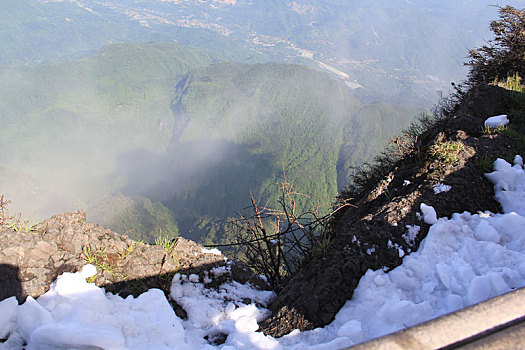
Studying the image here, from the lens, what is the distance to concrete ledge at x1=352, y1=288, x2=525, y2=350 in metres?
1.59

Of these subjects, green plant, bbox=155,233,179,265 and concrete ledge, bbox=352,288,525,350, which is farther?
green plant, bbox=155,233,179,265

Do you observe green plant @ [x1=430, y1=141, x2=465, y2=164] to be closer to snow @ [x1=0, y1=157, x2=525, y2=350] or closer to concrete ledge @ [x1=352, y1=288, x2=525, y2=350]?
snow @ [x1=0, y1=157, x2=525, y2=350]

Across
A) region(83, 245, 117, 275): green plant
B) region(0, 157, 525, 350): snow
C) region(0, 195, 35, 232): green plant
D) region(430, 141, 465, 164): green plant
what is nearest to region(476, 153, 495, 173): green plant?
region(430, 141, 465, 164): green plant

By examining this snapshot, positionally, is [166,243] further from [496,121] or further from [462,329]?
[496,121]

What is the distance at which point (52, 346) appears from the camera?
2.18 meters

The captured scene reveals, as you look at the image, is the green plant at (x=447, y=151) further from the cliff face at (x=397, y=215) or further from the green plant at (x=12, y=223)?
the green plant at (x=12, y=223)

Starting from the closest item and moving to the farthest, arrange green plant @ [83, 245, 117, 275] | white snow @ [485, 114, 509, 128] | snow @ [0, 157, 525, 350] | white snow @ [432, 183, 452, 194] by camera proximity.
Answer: snow @ [0, 157, 525, 350]
green plant @ [83, 245, 117, 275]
white snow @ [432, 183, 452, 194]
white snow @ [485, 114, 509, 128]

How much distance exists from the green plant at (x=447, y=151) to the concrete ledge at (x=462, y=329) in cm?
246

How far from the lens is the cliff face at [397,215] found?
275 cm

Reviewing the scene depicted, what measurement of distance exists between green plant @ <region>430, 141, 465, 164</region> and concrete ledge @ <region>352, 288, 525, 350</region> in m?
2.46

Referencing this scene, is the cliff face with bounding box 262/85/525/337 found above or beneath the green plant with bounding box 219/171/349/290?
above

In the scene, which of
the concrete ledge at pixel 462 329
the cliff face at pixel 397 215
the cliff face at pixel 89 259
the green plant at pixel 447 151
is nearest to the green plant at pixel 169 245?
the cliff face at pixel 89 259

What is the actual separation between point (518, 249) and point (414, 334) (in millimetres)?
1775

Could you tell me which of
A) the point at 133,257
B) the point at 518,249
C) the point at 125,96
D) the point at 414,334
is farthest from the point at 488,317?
the point at 125,96
